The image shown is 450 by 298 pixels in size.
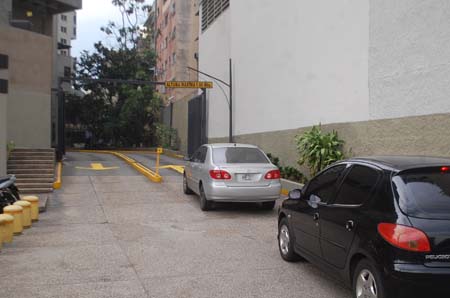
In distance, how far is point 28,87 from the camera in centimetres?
2003

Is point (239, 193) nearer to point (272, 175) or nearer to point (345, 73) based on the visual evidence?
point (272, 175)

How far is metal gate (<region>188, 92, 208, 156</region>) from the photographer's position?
2927 cm

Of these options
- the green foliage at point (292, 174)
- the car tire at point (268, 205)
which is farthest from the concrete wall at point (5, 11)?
the car tire at point (268, 205)

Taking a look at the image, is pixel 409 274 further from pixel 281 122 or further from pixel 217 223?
pixel 281 122

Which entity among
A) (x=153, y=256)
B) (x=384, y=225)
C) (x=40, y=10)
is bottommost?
(x=153, y=256)

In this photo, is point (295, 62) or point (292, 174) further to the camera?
point (295, 62)

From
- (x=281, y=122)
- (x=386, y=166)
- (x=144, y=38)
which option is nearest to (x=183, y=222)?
(x=386, y=166)

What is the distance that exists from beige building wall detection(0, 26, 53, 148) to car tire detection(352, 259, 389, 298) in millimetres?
17364

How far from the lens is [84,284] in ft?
19.3

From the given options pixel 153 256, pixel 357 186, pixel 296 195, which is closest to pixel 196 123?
pixel 153 256

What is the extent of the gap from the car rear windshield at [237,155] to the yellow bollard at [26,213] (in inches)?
158

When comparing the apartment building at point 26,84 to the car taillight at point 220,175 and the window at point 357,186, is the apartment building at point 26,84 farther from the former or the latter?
the window at point 357,186

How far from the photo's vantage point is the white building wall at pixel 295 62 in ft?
41.4

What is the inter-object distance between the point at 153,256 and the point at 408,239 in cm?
421
